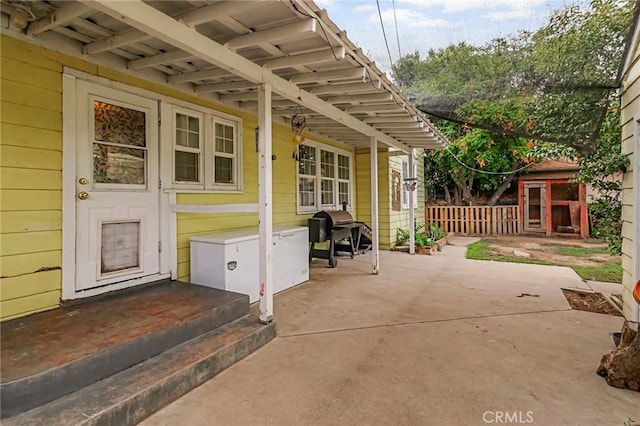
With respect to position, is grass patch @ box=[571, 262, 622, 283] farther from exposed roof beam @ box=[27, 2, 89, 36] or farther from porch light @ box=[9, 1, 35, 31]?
porch light @ box=[9, 1, 35, 31]

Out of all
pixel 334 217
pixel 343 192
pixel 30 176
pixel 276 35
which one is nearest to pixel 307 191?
pixel 334 217

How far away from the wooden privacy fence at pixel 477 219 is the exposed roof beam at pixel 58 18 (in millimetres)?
11423

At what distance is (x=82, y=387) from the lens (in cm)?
184

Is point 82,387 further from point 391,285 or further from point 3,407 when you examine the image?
point 391,285

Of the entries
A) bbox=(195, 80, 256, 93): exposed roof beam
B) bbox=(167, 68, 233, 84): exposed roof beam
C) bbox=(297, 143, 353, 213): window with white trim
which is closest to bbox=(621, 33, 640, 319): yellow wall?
bbox=(195, 80, 256, 93): exposed roof beam

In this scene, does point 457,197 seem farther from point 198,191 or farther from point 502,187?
point 198,191

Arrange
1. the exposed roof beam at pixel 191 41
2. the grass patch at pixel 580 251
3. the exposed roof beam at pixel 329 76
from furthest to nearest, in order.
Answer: the grass patch at pixel 580 251
the exposed roof beam at pixel 329 76
the exposed roof beam at pixel 191 41

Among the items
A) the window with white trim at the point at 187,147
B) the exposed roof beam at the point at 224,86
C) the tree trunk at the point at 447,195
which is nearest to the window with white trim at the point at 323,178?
the window with white trim at the point at 187,147

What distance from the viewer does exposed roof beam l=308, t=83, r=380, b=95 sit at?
3.43 m

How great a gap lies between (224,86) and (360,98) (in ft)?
5.17

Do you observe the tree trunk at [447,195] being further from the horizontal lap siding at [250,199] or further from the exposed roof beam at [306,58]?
the exposed roof beam at [306,58]

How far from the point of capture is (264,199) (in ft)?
9.50

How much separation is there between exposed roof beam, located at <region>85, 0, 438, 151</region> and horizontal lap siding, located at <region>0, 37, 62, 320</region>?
4.04ft

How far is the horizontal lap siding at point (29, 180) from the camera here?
2.36 metres
